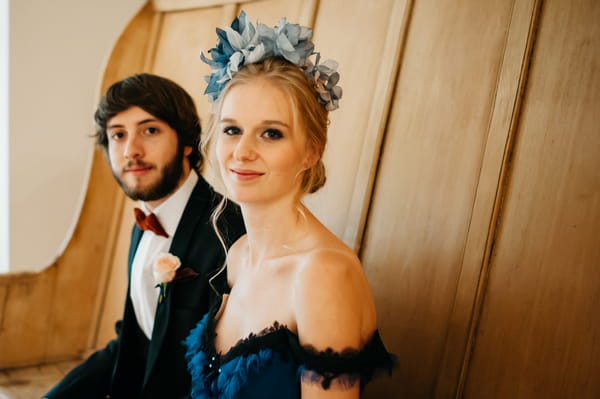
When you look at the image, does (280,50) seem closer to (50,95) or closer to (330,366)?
(330,366)

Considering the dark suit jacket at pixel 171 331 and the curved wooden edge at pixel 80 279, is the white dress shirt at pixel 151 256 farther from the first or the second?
the curved wooden edge at pixel 80 279

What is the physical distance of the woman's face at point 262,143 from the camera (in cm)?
108

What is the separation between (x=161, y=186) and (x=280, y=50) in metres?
0.74

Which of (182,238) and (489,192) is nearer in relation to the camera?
(489,192)

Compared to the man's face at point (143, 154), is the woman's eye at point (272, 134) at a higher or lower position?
higher

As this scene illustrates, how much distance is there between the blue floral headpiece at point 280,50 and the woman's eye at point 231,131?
5.1 inches

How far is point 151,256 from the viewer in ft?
5.43

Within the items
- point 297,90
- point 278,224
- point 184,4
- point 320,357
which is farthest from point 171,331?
point 184,4

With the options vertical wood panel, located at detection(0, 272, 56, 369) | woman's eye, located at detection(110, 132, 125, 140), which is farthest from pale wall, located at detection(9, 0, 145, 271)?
woman's eye, located at detection(110, 132, 125, 140)

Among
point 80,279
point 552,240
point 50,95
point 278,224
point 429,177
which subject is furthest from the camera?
point 50,95

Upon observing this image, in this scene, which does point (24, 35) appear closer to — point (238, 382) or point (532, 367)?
point (238, 382)

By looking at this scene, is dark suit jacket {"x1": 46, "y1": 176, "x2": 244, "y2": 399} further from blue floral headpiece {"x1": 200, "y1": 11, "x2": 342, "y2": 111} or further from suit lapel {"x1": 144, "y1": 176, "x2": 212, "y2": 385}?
blue floral headpiece {"x1": 200, "y1": 11, "x2": 342, "y2": 111}

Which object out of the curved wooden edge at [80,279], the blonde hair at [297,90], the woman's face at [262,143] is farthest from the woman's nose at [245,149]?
the curved wooden edge at [80,279]

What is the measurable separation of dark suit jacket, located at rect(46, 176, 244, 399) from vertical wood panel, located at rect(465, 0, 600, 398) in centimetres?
76
